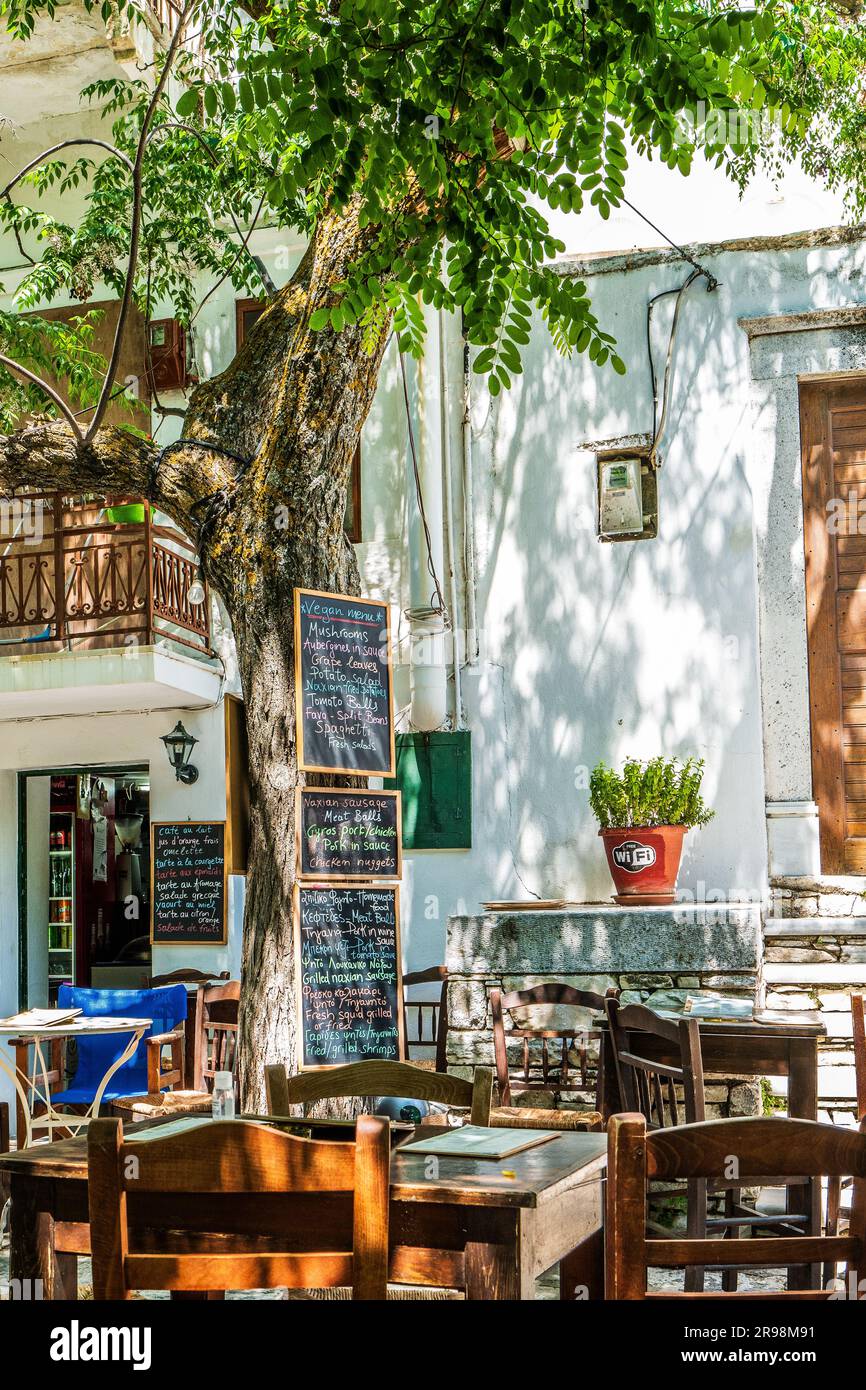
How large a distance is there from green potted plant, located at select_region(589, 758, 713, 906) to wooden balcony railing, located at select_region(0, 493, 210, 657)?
10.7 feet

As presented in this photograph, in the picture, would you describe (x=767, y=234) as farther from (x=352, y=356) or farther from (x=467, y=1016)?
(x=467, y=1016)

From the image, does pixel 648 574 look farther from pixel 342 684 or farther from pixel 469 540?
pixel 342 684

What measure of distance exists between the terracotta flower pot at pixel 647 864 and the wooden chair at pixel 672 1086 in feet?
8.11

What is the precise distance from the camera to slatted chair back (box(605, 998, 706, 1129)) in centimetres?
390

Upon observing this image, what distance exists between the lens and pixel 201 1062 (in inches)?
249

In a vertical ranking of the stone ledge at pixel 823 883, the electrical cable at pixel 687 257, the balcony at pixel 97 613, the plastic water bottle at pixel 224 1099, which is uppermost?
the electrical cable at pixel 687 257

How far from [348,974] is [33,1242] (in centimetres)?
229

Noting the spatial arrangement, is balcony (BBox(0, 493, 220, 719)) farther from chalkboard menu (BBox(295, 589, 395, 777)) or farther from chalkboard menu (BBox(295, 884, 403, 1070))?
chalkboard menu (BBox(295, 884, 403, 1070))

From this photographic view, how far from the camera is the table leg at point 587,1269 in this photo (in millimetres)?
2879

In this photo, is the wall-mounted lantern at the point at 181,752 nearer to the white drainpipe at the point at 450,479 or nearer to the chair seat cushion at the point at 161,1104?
the white drainpipe at the point at 450,479

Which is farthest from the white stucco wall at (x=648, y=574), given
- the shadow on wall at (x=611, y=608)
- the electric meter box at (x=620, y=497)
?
the electric meter box at (x=620, y=497)

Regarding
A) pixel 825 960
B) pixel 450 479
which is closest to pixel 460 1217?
pixel 825 960
